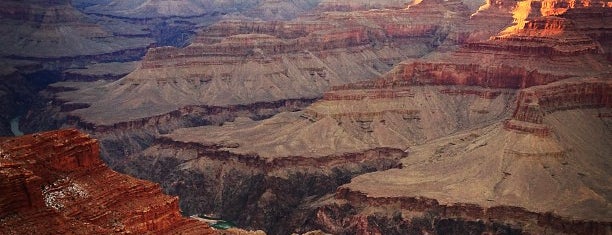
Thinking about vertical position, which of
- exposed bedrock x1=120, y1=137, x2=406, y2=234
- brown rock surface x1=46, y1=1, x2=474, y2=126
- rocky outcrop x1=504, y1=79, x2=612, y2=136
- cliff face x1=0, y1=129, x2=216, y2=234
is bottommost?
exposed bedrock x1=120, y1=137, x2=406, y2=234

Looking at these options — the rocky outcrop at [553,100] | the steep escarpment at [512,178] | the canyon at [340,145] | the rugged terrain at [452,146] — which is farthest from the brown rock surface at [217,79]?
the rocky outcrop at [553,100]

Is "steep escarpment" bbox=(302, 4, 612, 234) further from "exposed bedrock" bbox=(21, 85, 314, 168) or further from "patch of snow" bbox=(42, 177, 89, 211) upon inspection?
"patch of snow" bbox=(42, 177, 89, 211)

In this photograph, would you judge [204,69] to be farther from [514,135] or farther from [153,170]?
[514,135]

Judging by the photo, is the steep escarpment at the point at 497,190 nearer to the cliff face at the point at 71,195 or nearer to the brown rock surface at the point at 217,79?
the cliff face at the point at 71,195

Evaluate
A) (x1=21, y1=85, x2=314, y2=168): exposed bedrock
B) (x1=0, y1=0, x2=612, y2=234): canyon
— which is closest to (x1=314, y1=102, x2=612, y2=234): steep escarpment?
(x1=0, y1=0, x2=612, y2=234): canyon

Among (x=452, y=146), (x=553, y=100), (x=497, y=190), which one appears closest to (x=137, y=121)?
(x=452, y=146)

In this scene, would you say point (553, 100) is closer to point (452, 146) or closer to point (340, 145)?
point (452, 146)

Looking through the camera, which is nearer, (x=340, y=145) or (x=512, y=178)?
(x=512, y=178)
